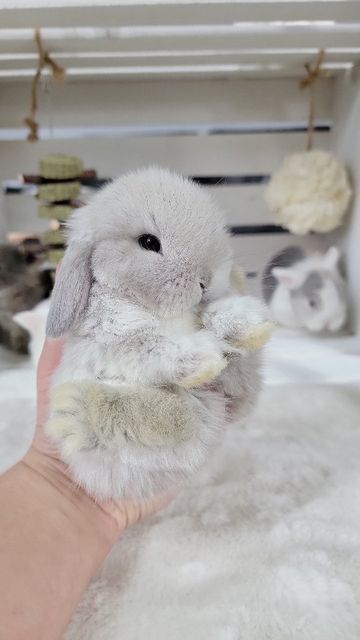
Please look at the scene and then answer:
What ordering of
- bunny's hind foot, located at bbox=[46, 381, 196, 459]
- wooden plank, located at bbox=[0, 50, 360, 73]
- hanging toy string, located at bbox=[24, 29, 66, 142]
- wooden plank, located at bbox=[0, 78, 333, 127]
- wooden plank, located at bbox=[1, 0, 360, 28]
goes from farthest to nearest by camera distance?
wooden plank, located at bbox=[0, 78, 333, 127] → wooden plank, located at bbox=[0, 50, 360, 73] → hanging toy string, located at bbox=[24, 29, 66, 142] → wooden plank, located at bbox=[1, 0, 360, 28] → bunny's hind foot, located at bbox=[46, 381, 196, 459]

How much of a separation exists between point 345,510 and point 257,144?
1.10m

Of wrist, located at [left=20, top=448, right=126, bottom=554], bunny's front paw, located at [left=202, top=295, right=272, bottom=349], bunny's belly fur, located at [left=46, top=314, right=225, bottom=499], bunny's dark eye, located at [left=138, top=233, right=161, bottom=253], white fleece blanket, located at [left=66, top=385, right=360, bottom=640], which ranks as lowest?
white fleece blanket, located at [left=66, top=385, right=360, bottom=640]

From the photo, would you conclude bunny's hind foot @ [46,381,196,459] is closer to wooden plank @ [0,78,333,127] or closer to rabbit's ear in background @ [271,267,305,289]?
rabbit's ear in background @ [271,267,305,289]

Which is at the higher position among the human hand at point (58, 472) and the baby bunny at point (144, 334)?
the baby bunny at point (144, 334)

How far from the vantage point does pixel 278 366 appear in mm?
1373

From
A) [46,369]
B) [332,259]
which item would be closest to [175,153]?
[332,259]

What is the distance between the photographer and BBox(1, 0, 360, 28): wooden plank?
3.83 ft

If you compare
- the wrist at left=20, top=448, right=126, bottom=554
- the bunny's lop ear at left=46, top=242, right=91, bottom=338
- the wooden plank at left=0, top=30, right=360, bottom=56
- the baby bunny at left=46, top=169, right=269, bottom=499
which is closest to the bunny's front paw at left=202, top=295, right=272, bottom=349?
the baby bunny at left=46, top=169, right=269, bottom=499

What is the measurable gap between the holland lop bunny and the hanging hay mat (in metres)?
0.10

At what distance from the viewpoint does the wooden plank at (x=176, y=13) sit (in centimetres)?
117

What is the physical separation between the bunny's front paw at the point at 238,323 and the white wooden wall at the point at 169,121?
1.03 metres

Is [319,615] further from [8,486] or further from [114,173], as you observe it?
[114,173]

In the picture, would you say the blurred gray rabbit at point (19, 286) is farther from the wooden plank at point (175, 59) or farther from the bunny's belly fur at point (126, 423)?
the bunny's belly fur at point (126, 423)

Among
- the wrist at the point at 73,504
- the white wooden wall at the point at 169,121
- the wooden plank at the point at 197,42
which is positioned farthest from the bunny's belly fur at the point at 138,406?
the white wooden wall at the point at 169,121
